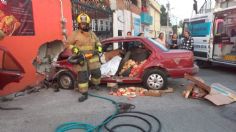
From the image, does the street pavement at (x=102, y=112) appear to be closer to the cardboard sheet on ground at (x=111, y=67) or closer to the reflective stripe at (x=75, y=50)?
the cardboard sheet on ground at (x=111, y=67)

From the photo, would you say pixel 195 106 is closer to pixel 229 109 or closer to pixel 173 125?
pixel 229 109

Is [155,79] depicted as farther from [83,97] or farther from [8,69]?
[8,69]

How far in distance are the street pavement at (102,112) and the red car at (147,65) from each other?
0.49 meters

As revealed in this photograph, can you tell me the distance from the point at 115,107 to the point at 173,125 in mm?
1568

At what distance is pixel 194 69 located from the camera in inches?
310

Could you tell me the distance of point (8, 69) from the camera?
257 inches

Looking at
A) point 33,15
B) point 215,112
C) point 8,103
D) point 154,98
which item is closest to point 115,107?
point 154,98

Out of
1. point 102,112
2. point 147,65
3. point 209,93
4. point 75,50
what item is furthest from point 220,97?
point 75,50

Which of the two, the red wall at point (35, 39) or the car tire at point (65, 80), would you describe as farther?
the car tire at point (65, 80)

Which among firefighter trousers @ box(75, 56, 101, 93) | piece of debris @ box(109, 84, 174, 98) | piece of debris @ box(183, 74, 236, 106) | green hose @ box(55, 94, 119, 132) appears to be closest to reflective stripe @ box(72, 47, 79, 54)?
firefighter trousers @ box(75, 56, 101, 93)

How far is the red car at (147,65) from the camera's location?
7742mm

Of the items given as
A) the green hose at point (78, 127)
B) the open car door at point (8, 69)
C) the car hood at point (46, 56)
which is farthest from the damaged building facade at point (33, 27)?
the green hose at point (78, 127)

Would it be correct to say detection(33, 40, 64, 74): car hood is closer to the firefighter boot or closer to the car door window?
the firefighter boot

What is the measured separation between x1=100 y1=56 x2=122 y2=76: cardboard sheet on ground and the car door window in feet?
8.07
